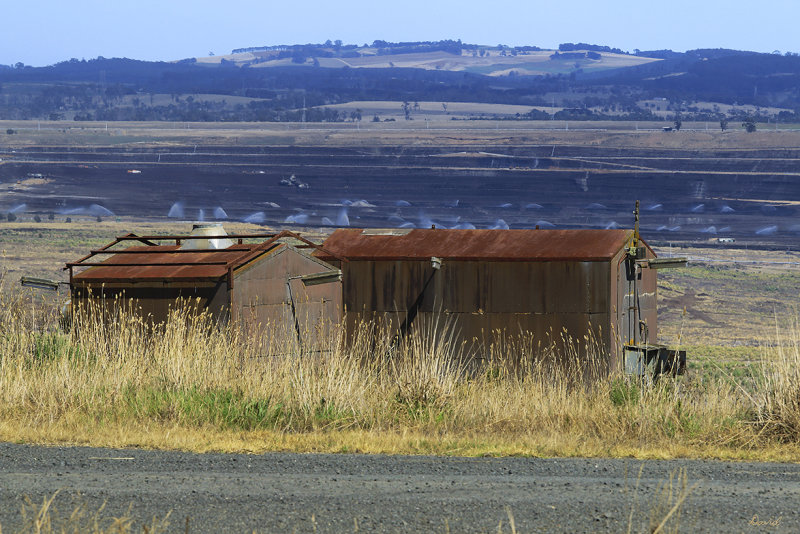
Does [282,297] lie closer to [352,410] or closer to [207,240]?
[207,240]

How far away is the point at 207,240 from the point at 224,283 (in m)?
2.60

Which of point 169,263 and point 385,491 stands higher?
point 169,263

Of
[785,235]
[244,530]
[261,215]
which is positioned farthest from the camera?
[261,215]

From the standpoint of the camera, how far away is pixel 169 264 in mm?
16938

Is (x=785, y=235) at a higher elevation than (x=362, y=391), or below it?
below

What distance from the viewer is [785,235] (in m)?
87.0

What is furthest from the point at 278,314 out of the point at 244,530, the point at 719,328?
the point at 719,328

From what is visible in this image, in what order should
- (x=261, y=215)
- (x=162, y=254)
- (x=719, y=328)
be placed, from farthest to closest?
(x=261, y=215), (x=719, y=328), (x=162, y=254)

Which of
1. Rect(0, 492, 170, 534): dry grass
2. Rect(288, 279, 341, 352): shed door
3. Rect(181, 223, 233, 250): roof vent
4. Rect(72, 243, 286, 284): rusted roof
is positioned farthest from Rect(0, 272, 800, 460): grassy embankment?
Rect(181, 223, 233, 250): roof vent

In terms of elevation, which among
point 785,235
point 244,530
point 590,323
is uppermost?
point 244,530

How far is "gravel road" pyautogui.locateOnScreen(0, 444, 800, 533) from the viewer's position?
268 inches

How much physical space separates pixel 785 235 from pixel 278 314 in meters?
76.8

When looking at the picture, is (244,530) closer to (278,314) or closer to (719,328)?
(278,314)

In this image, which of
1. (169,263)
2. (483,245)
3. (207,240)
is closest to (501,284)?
(483,245)
